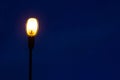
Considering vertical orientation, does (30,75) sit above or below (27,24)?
below

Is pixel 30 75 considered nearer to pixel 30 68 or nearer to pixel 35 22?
pixel 30 68

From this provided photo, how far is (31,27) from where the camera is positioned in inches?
468

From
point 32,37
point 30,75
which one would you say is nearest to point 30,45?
point 32,37

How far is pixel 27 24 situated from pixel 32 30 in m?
0.30

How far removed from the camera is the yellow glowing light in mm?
11875

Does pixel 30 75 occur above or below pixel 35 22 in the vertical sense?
below

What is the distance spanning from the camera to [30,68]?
12000 mm

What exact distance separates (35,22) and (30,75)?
1952 millimetres

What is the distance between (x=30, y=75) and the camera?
1188 centimetres

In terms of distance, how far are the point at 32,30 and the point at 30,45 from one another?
64 cm

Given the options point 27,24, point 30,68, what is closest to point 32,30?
point 27,24

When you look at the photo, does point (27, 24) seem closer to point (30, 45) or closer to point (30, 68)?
point (30, 45)

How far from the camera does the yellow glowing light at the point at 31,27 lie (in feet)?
39.0

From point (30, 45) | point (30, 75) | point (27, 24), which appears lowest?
point (30, 75)
